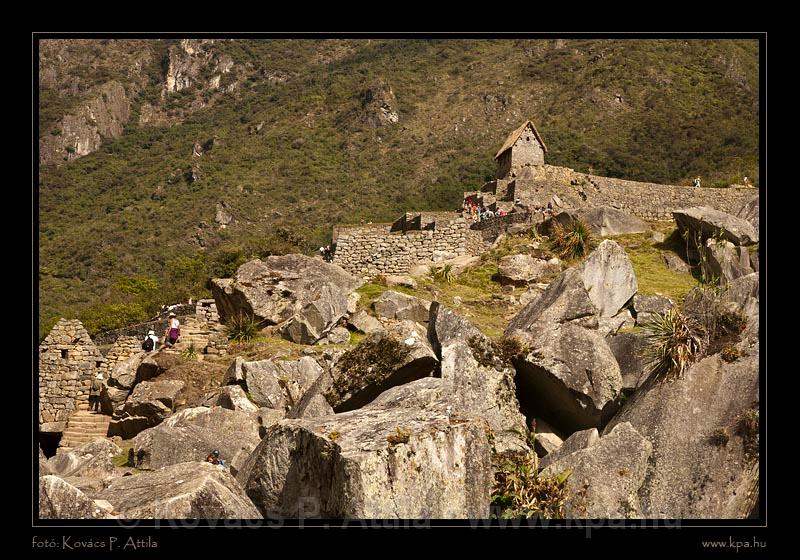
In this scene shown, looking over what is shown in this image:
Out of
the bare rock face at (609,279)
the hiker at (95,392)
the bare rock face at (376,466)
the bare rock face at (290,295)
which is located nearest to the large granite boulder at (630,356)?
the bare rock face at (609,279)

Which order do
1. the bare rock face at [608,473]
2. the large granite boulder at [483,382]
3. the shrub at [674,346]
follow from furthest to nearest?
the large granite boulder at [483,382] < the shrub at [674,346] < the bare rock face at [608,473]

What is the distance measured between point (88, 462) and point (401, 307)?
7.76 m

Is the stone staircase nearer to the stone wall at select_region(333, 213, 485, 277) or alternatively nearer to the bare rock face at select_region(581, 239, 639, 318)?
the stone wall at select_region(333, 213, 485, 277)

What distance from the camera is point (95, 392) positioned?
19641 mm

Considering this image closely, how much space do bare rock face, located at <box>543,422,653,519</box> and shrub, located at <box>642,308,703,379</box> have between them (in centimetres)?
114

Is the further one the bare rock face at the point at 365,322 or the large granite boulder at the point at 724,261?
the large granite boulder at the point at 724,261

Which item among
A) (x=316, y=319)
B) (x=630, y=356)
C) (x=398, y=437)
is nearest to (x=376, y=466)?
(x=398, y=437)

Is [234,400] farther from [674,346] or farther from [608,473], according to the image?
[674,346]

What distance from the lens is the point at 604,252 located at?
17.2 meters

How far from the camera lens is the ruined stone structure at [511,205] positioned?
25.2 metres

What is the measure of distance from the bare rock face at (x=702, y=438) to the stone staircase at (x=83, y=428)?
9.79 metres

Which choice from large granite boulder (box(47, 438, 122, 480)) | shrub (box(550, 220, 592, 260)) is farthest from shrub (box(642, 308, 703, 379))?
A: shrub (box(550, 220, 592, 260))

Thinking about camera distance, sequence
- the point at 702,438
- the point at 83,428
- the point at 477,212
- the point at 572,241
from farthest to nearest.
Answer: the point at 477,212 < the point at 572,241 < the point at 83,428 < the point at 702,438

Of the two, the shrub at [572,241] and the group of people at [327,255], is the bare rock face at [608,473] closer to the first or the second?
the shrub at [572,241]
